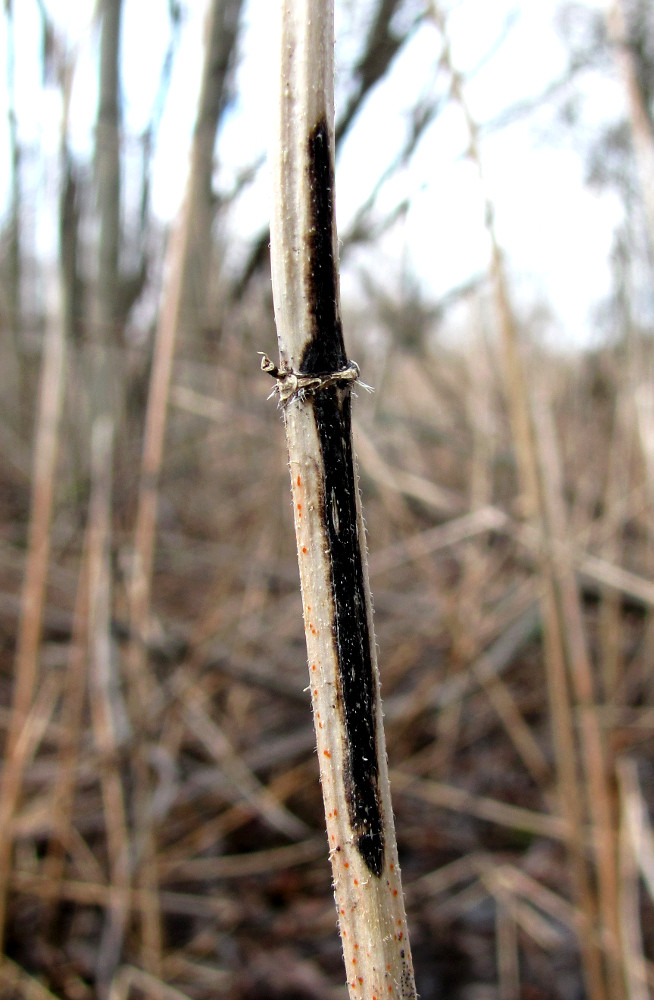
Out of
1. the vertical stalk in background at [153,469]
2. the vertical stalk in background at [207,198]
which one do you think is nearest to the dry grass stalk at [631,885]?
the vertical stalk in background at [153,469]

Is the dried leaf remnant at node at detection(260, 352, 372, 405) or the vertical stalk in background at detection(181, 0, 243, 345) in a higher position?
the vertical stalk in background at detection(181, 0, 243, 345)

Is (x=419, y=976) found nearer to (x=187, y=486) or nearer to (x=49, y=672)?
(x=49, y=672)

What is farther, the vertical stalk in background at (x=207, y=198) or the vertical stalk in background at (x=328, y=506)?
the vertical stalk in background at (x=207, y=198)

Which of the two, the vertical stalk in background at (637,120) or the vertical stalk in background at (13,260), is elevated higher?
the vertical stalk in background at (13,260)

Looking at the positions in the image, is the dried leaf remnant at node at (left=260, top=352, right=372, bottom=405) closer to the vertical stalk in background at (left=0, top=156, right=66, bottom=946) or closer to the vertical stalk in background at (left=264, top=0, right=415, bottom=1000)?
the vertical stalk in background at (left=264, top=0, right=415, bottom=1000)

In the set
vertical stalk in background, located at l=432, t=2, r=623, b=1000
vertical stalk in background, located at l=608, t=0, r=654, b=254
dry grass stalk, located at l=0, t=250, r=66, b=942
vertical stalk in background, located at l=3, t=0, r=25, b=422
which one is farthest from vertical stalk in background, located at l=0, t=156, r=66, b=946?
vertical stalk in background, located at l=608, t=0, r=654, b=254

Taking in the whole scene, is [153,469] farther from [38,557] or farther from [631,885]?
[631,885]

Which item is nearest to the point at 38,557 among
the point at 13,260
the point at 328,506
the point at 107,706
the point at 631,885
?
the point at 107,706

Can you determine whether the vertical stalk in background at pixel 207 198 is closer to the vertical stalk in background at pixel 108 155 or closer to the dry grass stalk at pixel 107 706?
the vertical stalk in background at pixel 108 155
